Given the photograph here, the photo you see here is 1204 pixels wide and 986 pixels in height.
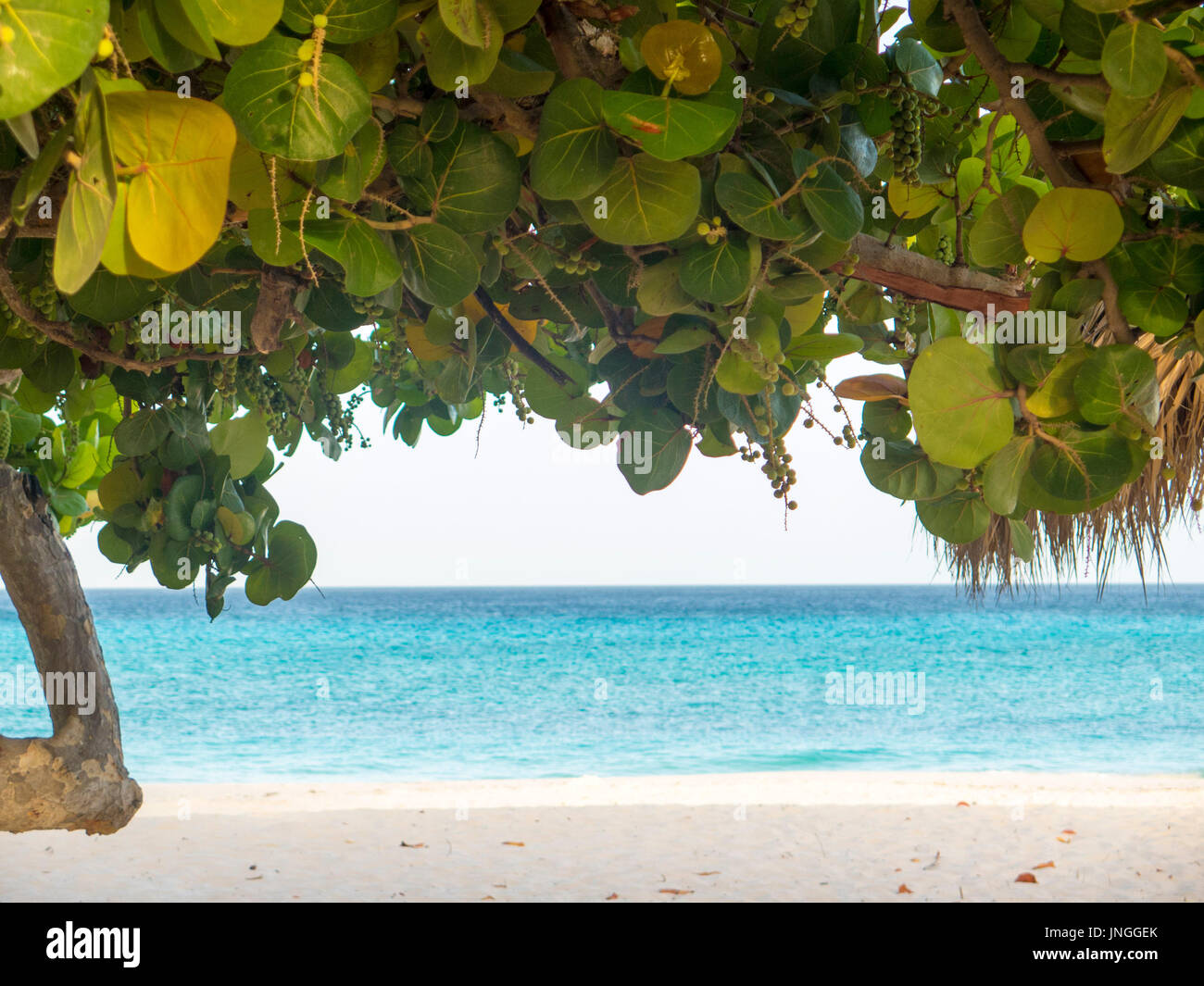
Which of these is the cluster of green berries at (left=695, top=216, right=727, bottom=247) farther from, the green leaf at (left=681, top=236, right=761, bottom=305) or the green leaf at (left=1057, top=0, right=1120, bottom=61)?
the green leaf at (left=1057, top=0, right=1120, bottom=61)

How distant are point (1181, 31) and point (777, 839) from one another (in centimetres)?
575

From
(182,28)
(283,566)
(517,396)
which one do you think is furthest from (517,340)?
(182,28)

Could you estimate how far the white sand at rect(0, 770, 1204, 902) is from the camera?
4812 mm

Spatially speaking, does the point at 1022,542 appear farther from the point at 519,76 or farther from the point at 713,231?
the point at 519,76

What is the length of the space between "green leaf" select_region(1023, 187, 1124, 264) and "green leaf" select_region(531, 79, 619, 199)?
29 centimetres

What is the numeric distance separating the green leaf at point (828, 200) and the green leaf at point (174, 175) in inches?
15.8

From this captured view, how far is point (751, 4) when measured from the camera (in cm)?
81

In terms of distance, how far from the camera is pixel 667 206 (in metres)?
0.67

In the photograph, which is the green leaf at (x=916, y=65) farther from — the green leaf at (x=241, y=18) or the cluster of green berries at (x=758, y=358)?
the green leaf at (x=241, y=18)

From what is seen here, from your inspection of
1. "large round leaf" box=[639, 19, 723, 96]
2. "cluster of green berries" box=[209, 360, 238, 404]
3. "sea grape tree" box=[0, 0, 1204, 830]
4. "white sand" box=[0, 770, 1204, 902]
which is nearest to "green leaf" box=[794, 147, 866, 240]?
"sea grape tree" box=[0, 0, 1204, 830]

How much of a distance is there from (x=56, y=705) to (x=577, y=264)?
99 cm

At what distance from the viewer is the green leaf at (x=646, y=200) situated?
66 centimetres

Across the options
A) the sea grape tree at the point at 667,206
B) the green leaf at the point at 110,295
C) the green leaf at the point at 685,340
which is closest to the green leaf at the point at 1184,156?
the sea grape tree at the point at 667,206
